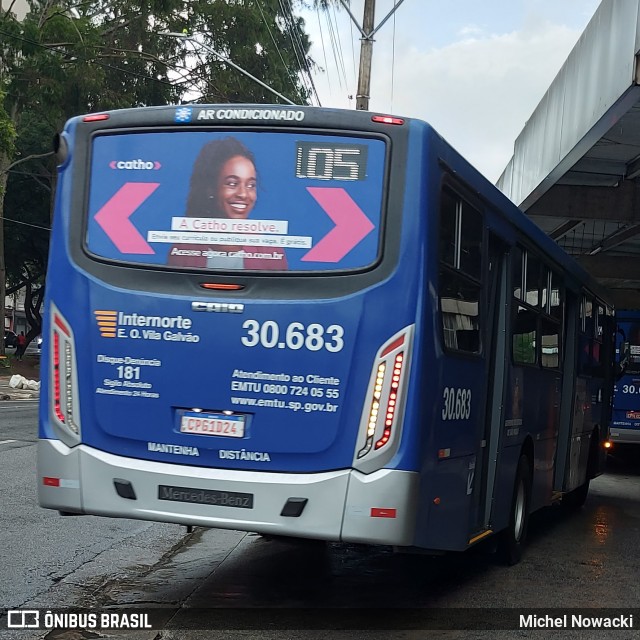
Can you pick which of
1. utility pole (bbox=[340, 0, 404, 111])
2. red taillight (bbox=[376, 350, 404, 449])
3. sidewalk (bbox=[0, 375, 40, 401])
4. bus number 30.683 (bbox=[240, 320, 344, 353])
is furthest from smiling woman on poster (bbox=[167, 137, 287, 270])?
sidewalk (bbox=[0, 375, 40, 401])

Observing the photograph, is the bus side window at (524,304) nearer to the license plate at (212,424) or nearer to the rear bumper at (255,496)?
the rear bumper at (255,496)

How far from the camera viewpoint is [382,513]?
251 inches

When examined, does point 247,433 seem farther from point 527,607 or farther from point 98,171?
point 527,607

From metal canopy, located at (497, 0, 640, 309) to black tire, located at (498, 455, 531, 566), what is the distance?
5155 millimetres

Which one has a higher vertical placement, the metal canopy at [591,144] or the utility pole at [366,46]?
the utility pole at [366,46]

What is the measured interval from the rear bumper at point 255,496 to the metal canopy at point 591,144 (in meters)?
7.91

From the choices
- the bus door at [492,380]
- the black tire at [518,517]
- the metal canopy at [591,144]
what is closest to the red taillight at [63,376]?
the bus door at [492,380]

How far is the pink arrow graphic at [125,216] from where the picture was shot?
6949 millimetres

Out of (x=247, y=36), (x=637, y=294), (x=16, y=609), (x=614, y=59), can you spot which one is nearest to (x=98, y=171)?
(x=16, y=609)

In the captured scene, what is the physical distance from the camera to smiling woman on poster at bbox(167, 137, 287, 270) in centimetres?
672

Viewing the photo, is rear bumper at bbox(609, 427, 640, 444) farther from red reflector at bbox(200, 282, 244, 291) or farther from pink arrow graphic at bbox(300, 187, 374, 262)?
red reflector at bbox(200, 282, 244, 291)

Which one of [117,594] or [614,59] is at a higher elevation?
[614,59]

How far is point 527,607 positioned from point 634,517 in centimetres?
647

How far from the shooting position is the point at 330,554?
31.6ft
